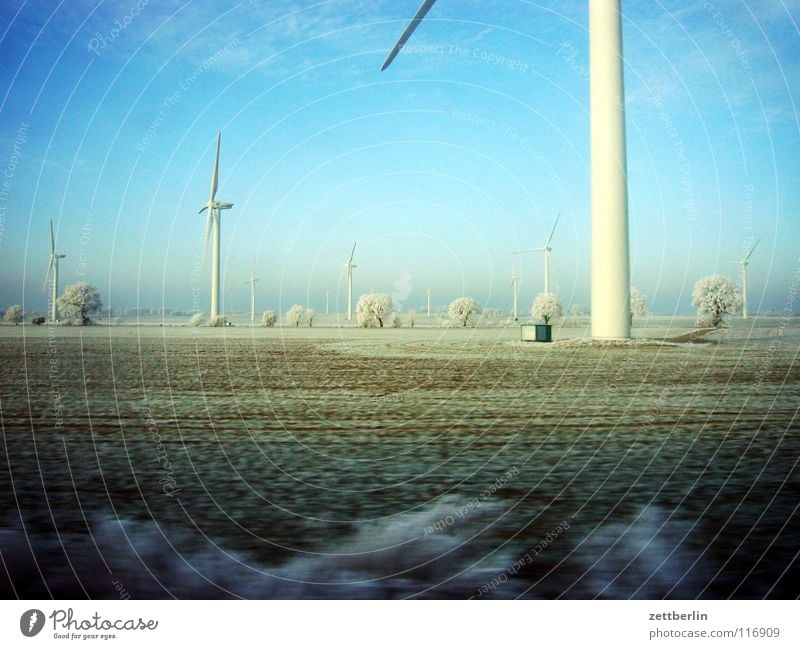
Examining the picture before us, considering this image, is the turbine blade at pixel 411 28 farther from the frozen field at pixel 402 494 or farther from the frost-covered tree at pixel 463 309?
the frost-covered tree at pixel 463 309

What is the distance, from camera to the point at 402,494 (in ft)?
23.5

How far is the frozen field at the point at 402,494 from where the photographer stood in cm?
491

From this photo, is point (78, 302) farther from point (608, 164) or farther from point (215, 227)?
point (608, 164)

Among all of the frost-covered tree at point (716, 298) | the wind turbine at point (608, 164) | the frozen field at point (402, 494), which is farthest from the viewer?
the frost-covered tree at point (716, 298)

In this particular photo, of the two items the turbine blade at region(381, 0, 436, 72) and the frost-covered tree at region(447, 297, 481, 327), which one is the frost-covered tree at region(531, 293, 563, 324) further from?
the turbine blade at region(381, 0, 436, 72)

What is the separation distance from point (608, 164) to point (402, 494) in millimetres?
30650

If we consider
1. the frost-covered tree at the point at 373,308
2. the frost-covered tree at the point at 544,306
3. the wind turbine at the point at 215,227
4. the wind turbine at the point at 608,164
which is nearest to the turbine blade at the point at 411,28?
the wind turbine at the point at 608,164

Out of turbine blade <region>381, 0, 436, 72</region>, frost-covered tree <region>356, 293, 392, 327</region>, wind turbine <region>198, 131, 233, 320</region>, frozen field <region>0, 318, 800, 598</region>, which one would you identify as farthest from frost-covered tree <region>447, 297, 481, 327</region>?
frozen field <region>0, 318, 800, 598</region>

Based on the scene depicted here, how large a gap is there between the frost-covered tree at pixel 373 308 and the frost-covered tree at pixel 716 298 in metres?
37.2

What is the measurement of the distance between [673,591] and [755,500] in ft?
8.34

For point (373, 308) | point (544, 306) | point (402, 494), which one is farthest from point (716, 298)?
point (402, 494)

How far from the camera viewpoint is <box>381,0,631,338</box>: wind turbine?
113 ft

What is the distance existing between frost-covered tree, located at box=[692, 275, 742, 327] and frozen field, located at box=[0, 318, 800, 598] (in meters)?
61.5

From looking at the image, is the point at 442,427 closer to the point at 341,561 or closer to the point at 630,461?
the point at 630,461
